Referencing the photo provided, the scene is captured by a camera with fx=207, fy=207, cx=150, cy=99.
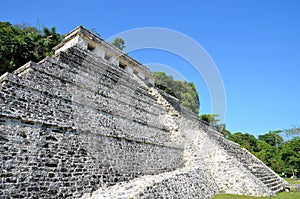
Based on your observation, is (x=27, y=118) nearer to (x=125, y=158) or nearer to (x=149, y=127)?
(x=125, y=158)

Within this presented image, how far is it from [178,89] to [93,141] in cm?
2343

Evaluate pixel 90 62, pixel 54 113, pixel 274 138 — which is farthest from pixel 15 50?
pixel 274 138

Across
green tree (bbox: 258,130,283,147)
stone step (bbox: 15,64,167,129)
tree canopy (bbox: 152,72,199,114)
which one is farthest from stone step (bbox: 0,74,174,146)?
green tree (bbox: 258,130,283,147)

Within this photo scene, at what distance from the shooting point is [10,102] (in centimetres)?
505

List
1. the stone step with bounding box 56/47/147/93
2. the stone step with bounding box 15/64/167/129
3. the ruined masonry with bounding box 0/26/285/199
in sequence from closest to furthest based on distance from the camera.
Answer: the ruined masonry with bounding box 0/26/285/199 < the stone step with bounding box 15/64/167/129 < the stone step with bounding box 56/47/147/93

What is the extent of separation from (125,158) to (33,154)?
321cm

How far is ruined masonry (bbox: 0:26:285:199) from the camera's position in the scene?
496 centimetres

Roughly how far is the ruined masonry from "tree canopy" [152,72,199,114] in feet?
47.2

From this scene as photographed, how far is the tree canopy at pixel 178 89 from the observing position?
1030 inches

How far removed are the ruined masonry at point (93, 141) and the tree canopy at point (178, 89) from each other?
566 inches

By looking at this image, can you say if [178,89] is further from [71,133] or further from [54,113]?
[54,113]

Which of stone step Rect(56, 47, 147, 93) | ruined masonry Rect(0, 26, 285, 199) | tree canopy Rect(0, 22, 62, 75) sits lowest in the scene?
ruined masonry Rect(0, 26, 285, 199)

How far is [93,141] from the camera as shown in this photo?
6.59 meters

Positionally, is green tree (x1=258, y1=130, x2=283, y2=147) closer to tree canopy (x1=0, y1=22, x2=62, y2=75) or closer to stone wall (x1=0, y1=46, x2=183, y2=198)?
stone wall (x1=0, y1=46, x2=183, y2=198)
